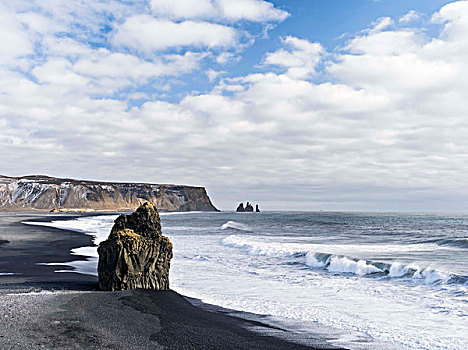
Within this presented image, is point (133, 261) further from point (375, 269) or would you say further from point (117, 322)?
point (375, 269)

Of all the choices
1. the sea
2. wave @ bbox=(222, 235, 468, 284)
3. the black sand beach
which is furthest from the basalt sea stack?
wave @ bbox=(222, 235, 468, 284)

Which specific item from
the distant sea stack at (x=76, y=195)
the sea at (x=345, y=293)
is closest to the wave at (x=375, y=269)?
the sea at (x=345, y=293)

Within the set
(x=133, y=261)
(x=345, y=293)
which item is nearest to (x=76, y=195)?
(x=133, y=261)

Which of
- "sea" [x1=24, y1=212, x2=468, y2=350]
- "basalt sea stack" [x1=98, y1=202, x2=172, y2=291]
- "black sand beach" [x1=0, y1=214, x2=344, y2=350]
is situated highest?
"basalt sea stack" [x1=98, y1=202, x2=172, y2=291]

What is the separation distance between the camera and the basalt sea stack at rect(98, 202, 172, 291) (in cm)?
989

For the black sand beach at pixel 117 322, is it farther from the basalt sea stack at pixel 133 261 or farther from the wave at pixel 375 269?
the wave at pixel 375 269

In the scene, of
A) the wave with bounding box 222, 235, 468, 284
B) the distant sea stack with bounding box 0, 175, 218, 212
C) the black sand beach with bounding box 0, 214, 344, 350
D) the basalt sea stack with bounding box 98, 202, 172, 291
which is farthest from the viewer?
the distant sea stack with bounding box 0, 175, 218, 212

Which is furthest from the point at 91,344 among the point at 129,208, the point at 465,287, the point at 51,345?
the point at 129,208

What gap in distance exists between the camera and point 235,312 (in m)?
9.13

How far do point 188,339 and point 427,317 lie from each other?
18.8ft

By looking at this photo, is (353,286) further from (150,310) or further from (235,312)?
(150,310)

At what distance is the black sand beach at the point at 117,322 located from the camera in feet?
20.0

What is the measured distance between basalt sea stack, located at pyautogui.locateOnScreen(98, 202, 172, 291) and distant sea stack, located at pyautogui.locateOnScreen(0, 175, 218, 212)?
12376 centimetres

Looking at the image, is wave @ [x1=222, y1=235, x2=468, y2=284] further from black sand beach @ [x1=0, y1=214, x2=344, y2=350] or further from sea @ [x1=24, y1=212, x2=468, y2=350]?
black sand beach @ [x1=0, y1=214, x2=344, y2=350]
